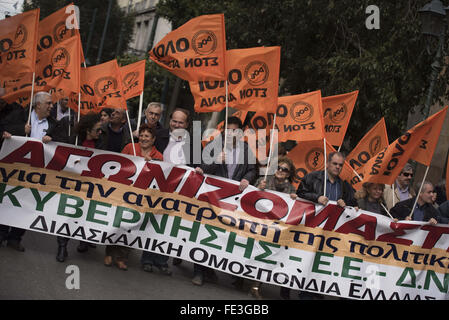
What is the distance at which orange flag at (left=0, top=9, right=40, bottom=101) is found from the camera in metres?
7.23

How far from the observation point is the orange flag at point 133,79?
Result: 917 centimetres

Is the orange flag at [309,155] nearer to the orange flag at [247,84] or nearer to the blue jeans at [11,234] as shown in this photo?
the orange flag at [247,84]

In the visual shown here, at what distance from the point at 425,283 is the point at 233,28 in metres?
10.6

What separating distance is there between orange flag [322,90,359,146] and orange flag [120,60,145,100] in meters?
2.74

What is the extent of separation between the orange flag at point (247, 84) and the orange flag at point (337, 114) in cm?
213

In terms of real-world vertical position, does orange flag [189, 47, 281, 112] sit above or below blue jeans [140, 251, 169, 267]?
above

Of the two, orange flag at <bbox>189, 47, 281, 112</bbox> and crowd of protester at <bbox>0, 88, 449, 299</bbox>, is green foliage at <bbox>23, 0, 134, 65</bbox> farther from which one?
crowd of protester at <bbox>0, 88, 449, 299</bbox>

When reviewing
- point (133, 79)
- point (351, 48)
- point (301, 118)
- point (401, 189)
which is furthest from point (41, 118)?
point (351, 48)

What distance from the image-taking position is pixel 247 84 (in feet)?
24.3

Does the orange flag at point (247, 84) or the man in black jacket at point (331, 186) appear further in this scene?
the orange flag at point (247, 84)

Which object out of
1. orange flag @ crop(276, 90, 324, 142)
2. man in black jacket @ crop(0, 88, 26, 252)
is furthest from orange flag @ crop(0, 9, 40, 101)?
orange flag @ crop(276, 90, 324, 142)

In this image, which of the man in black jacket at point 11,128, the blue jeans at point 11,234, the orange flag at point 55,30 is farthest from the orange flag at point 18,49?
the blue jeans at point 11,234

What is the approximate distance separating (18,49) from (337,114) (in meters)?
4.58

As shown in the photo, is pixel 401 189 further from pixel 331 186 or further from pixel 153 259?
pixel 153 259
